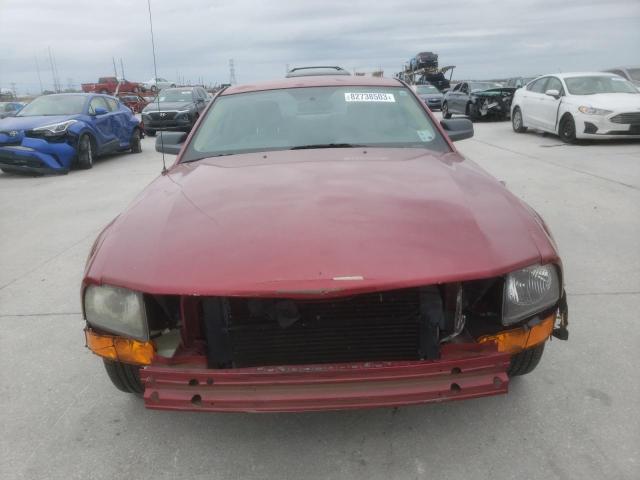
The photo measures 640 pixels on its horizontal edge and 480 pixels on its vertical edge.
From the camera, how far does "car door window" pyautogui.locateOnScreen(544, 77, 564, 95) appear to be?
38.4 feet

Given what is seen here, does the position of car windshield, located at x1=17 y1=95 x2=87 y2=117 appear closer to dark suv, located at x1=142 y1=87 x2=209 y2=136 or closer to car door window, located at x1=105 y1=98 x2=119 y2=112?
car door window, located at x1=105 y1=98 x2=119 y2=112

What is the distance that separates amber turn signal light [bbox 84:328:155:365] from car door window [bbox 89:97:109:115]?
9723 millimetres

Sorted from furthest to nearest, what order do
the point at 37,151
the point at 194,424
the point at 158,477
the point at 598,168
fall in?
the point at 37,151, the point at 598,168, the point at 194,424, the point at 158,477

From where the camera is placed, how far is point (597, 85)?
37.0ft

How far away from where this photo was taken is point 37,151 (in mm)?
9570

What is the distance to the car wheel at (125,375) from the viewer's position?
88.3 inches

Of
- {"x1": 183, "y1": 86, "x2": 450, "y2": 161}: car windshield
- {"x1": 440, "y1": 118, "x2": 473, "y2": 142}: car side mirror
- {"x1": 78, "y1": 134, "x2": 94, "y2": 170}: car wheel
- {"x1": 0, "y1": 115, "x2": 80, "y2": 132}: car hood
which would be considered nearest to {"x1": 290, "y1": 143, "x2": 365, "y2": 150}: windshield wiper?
{"x1": 183, "y1": 86, "x2": 450, "y2": 161}: car windshield

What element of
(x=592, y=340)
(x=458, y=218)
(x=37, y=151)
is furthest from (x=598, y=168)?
(x=37, y=151)

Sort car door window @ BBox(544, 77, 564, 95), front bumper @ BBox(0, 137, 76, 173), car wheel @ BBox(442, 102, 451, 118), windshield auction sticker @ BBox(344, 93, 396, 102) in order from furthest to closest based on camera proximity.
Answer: car wheel @ BBox(442, 102, 451, 118) → car door window @ BBox(544, 77, 564, 95) → front bumper @ BBox(0, 137, 76, 173) → windshield auction sticker @ BBox(344, 93, 396, 102)

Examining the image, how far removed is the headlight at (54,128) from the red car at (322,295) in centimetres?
838

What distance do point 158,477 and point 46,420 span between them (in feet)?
2.47

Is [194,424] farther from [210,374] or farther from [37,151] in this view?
[37,151]

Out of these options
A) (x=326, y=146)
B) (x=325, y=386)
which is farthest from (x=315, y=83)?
(x=325, y=386)

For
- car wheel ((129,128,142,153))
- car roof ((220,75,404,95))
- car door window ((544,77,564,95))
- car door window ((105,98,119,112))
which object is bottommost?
car wheel ((129,128,142,153))
